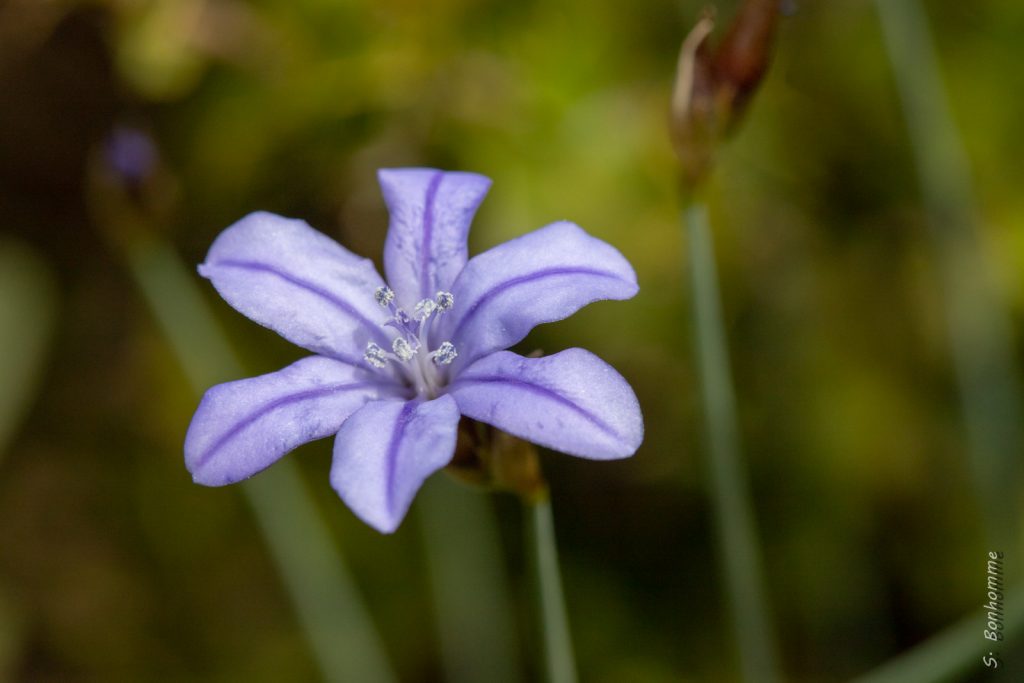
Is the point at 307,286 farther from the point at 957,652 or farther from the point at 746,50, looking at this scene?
the point at 957,652

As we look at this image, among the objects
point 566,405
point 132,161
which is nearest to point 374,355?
point 566,405

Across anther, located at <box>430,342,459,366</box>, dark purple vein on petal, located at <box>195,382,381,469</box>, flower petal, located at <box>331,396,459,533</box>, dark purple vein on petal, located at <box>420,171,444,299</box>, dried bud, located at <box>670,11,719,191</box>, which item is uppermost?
dried bud, located at <box>670,11,719,191</box>

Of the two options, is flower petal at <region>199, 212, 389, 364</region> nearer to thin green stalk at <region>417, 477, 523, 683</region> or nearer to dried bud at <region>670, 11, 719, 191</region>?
dried bud at <region>670, 11, 719, 191</region>

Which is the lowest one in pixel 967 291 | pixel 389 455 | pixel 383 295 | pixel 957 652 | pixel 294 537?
pixel 957 652

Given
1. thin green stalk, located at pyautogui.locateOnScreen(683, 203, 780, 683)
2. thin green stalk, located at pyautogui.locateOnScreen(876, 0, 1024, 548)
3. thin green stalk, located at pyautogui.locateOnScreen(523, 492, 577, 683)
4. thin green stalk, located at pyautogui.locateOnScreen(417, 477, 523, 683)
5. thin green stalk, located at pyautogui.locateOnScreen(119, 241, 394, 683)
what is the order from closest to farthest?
thin green stalk, located at pyautogui.locateOnScreen(523, 492, 577, 683)
thin green stalk, located at pyautogui.locateOnScreen(683, 203, 780, 683)
thin green stalk, located at pyautogui.locateOnScreen(876, 0, 1024, 548)
thin green stalk, located at pyautogui.locateOnScreen(119, 241, 394, 683)
thin green stalk, located at pyautogui.locateOnScreen(417, 477, 523, 683)

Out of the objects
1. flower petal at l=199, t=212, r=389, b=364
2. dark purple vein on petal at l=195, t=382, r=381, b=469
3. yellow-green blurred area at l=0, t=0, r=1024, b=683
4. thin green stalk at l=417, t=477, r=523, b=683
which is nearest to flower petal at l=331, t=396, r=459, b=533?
dark purple vein on petal at l=195, t=382, r=381, b=469

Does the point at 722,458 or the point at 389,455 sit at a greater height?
the point at 389,455

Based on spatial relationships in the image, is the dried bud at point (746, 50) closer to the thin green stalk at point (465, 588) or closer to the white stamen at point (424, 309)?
the white stamen at point (424, 309)
